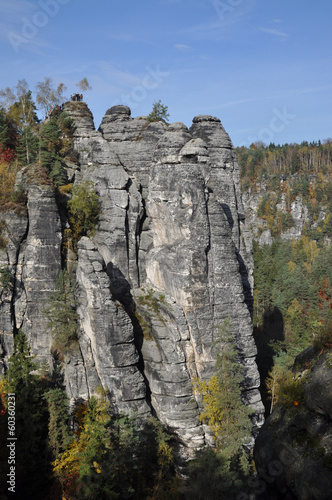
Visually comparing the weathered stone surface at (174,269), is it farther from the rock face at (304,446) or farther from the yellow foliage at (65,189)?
the rock face at (304,446)

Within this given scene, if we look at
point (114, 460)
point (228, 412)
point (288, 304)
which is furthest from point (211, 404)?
point (288, 304)

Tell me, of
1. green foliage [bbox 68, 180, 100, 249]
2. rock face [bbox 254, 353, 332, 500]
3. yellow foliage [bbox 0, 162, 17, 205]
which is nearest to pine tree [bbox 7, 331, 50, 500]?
green foliage [bbox 68, 180, 100, 249]

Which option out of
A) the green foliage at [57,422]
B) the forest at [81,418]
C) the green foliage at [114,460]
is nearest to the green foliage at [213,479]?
the forest at [81,418]

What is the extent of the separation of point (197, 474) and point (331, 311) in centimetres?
3006

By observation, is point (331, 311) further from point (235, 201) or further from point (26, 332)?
point (26, 332)

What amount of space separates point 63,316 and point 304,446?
19388mm

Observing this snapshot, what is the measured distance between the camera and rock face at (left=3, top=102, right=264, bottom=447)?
27.3 meters

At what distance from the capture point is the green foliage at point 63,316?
2869cm

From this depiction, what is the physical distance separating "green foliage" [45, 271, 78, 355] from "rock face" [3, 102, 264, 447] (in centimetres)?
75

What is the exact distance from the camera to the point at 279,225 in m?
121

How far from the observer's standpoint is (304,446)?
45.7 feet

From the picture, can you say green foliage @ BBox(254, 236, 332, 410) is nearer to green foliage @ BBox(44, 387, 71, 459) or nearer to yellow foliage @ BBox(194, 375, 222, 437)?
yellow foliage @ BBox(194, 375, 222, 437)

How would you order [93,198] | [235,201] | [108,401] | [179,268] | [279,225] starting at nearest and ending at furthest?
1. [108,401]
2. [179,268]
3. [93,198]
4. [235,201]
5. [279,225]

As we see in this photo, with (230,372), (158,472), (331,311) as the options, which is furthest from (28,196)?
(331,311)
